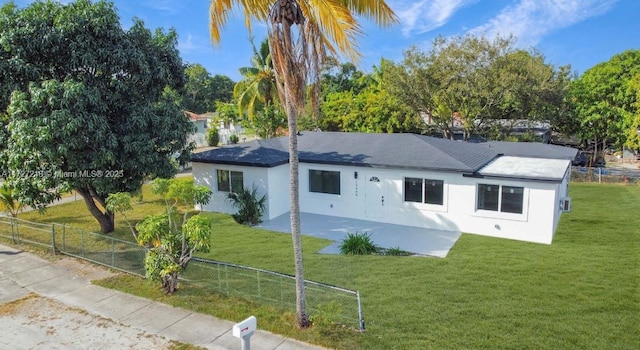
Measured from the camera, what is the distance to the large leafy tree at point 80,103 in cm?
1176

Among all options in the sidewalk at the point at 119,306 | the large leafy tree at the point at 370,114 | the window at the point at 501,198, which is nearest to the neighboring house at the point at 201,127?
the large leafy tree at the point at 370,114

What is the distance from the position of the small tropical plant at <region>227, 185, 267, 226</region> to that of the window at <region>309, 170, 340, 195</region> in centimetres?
213

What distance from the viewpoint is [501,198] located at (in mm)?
14250

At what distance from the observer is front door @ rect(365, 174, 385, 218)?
16.3 metres

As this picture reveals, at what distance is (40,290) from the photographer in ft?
33.8

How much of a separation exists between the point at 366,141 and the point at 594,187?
534 inches

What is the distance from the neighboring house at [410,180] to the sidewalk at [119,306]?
7584mm

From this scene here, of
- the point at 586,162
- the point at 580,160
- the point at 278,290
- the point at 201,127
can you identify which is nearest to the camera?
the point at 278,290

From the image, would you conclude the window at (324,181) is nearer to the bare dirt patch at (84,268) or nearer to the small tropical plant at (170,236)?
the small tropical plant at (170,236)

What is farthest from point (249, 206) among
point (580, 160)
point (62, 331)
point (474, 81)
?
A: point (580, 160)

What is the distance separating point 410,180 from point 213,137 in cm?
3161

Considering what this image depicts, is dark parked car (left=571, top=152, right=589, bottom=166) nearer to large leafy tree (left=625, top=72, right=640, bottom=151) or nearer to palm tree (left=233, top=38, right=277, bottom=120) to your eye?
large leafy tree (left=625, top=72, right=640, bottom=151)

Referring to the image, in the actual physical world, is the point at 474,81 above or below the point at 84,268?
above

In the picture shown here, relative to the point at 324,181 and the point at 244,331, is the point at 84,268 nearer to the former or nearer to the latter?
the point at 244,331
